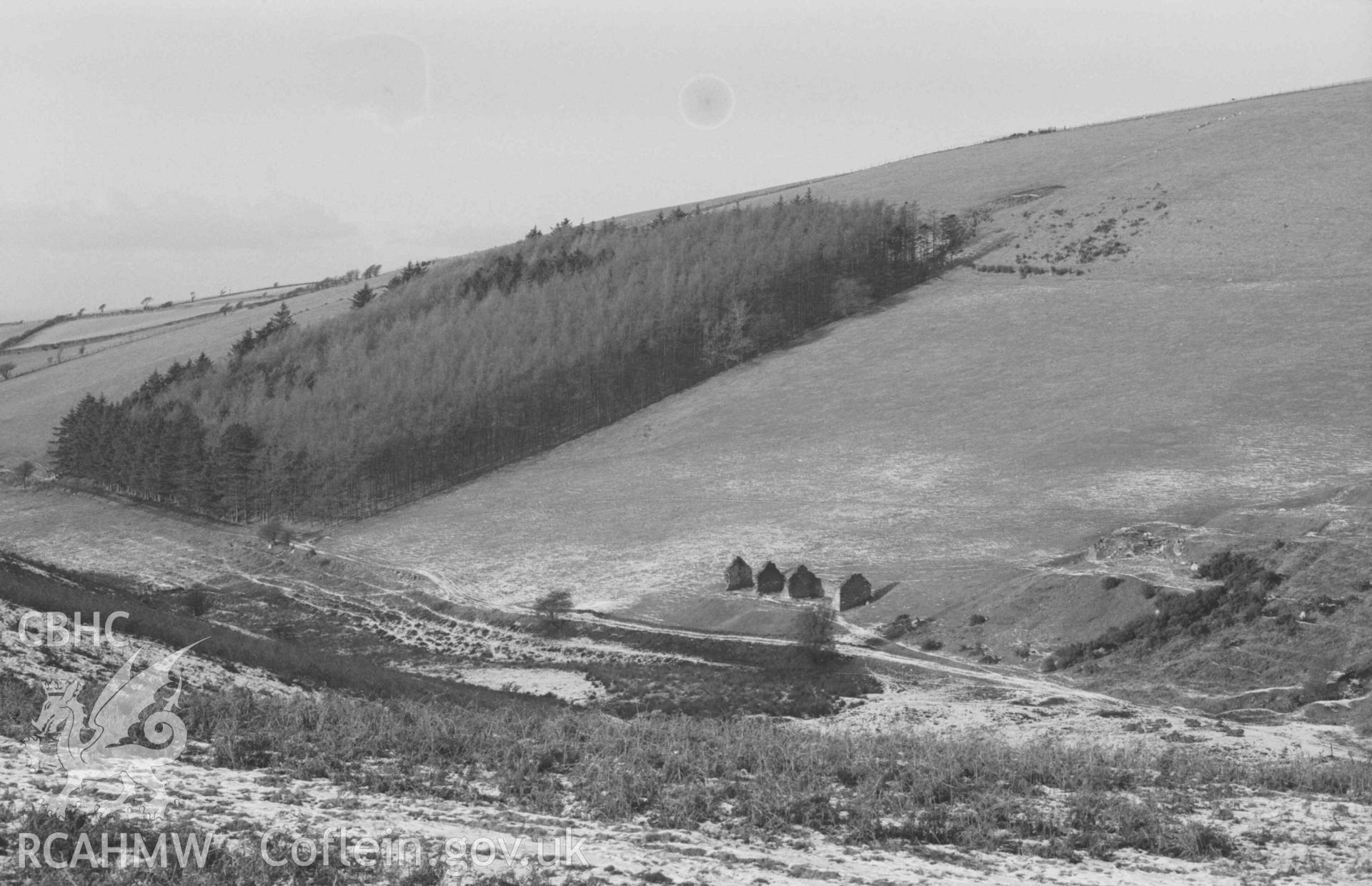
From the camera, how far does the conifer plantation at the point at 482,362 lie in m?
96.1

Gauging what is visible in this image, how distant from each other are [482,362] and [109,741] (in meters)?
89.7

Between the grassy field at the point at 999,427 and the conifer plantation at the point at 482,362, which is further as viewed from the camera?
the conifer plantation at the point at 482,362

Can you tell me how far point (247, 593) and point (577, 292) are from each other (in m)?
58.8

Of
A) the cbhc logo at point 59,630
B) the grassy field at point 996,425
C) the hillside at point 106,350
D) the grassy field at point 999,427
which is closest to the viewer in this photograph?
the cbhc logo at point 59,630

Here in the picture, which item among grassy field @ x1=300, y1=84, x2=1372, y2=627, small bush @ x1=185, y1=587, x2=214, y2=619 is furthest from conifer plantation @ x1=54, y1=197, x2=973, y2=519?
small bush @ x1=185, y1=587, x2=214, y2=619

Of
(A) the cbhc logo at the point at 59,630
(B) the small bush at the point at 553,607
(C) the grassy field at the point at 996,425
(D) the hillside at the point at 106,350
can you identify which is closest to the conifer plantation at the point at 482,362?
(C) the grassy field at the point at 996,425

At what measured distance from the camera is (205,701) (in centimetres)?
2398

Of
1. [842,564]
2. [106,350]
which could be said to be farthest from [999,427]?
[106,350]

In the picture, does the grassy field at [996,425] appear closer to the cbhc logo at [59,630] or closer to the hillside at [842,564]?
the hillside at [842,564]

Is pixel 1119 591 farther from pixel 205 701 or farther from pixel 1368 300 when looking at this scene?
pixel 1368 300

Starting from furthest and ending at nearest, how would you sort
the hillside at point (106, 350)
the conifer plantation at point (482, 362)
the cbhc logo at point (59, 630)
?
1. the hillside at point (106, 350)
2. the conifer plantation at point (482, 362)
3. the cbhc logo at point (59, 630)

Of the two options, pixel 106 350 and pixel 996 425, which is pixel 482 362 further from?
pixel 106 350

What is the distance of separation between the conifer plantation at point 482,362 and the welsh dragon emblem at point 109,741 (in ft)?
222

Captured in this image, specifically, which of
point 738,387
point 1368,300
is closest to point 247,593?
point 738,387
